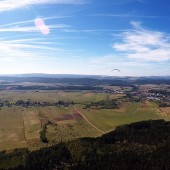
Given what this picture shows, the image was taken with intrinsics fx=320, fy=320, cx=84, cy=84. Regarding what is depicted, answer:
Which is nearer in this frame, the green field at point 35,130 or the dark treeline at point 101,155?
the dark treeline at point 101,155

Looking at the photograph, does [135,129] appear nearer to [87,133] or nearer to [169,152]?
[87,133]

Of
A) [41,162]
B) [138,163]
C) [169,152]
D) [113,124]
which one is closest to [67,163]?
[41,162]

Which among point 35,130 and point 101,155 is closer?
point 101,155

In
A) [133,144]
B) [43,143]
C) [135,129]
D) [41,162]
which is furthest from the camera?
[135,129]

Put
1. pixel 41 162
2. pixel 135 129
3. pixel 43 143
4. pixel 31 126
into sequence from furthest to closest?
pixel 31 126 → pixel 135 129 → pixel 43 143 → pixel 41 162

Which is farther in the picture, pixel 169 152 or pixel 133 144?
pixel 133 144

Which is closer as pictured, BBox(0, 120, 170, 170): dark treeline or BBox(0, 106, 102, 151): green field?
→ BBox(0, 120, 170, 170): dark treeline

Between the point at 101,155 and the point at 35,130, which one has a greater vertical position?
the point at 101,155

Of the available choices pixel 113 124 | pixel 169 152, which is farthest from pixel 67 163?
pixel 113 124
